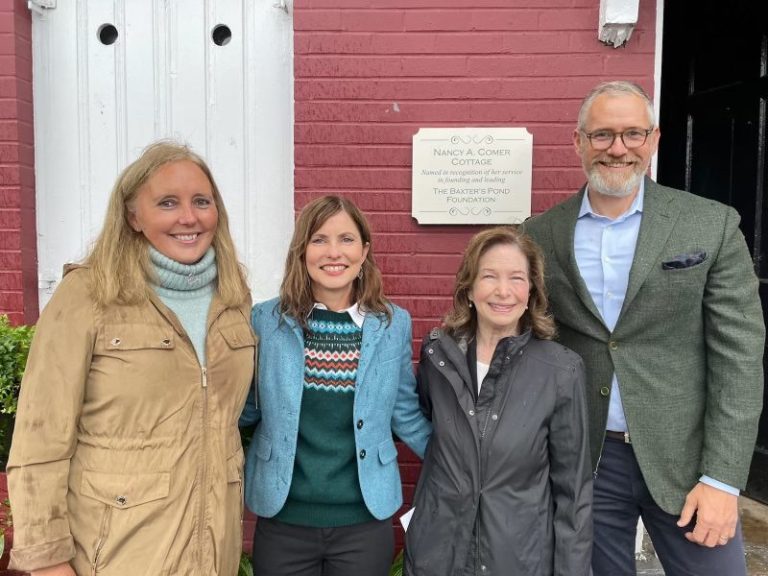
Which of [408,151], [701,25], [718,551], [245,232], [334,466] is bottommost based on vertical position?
[718,551]

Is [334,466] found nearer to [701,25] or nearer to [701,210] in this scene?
[701,210]

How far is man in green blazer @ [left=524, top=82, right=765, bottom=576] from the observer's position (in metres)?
1.88

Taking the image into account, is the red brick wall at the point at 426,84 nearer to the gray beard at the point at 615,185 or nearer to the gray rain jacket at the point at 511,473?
the gray beard at the point at 615,185

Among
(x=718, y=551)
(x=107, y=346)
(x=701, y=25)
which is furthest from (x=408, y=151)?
(x=701, y=25)

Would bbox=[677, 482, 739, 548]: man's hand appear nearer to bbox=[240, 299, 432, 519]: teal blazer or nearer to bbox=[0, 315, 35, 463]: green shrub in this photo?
bbox=[240, 299, 432, 519]: teal blazer

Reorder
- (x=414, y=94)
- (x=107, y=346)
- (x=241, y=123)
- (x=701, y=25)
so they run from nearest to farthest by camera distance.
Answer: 1. (x=107, y=346)
2. (x=414, y=94)
3. (x=241, y=123)
4. (x=701, y=25)

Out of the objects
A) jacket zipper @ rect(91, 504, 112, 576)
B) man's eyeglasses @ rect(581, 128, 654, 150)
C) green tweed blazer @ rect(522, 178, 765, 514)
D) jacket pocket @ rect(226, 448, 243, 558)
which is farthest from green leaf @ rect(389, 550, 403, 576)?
man's eyeglasses @ rect(581, 128, 654, 150)

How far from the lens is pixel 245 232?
3.32m

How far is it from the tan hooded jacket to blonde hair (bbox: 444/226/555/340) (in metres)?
0.81

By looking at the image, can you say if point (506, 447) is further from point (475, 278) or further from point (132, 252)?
point (132, 252)

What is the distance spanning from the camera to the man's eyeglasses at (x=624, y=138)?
1979 millimetres

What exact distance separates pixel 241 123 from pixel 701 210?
2.26 m

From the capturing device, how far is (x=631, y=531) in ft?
6.99

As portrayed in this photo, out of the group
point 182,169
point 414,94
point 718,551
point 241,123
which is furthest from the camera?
point 241,123
